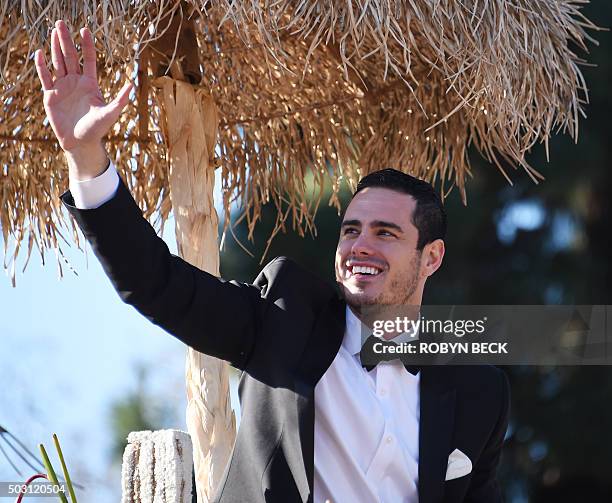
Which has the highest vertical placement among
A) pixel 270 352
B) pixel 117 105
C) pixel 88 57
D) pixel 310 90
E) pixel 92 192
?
pixel 310 90

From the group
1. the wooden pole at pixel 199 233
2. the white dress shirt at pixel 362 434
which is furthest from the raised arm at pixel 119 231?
the wooden pole at pixel 199 233

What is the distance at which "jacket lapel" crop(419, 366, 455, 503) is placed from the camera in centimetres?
211

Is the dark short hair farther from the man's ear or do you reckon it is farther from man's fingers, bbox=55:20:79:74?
man's fingers, bbox=55:20:79:74

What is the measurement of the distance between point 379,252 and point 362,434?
A: 42 centimetres

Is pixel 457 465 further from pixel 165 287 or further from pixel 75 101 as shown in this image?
pixel 75 101

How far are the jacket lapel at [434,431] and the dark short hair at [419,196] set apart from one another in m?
0.33

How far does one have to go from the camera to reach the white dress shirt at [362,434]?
2.05m

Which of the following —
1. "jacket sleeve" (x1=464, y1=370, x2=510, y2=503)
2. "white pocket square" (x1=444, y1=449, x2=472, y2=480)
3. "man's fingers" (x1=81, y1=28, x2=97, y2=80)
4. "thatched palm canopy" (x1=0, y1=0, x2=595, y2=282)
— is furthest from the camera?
"thatched palm canopy" (x1=0, y1=0, x2=595, y2=282)

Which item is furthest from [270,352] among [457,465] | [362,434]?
[457,465]

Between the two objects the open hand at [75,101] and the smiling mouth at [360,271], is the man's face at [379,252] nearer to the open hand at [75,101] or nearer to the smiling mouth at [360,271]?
the smiling mouth at [360,271]

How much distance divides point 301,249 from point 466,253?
989 mm

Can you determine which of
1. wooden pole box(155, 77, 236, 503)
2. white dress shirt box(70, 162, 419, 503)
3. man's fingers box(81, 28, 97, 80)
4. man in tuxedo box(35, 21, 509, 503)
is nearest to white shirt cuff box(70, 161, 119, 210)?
man in tuxedo box(35, 21, 509, 503)

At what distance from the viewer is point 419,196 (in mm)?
2396

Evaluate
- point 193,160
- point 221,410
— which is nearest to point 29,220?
point 193,160
